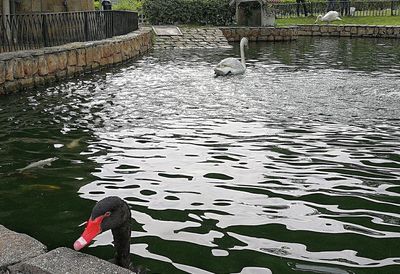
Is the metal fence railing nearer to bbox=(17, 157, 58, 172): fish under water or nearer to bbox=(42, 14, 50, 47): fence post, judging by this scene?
bbox=(42, 14, 50, 47): fence post

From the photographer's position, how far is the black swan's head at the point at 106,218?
3.25 metres

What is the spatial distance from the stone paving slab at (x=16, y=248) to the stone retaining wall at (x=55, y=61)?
6629 mm

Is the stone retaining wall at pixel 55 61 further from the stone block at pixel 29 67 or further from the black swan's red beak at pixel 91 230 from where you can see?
the black swan's red beak at pixel 91 230

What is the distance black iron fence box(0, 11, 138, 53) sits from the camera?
10.9m

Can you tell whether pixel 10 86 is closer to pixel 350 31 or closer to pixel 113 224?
pixel 113 224

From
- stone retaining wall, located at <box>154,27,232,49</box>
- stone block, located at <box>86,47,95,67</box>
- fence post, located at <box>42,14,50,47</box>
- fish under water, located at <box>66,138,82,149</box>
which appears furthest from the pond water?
stone retaining wall, located at <box>154,27,232,49</box>

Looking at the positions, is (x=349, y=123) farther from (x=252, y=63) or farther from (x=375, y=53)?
(x=375, y=53)

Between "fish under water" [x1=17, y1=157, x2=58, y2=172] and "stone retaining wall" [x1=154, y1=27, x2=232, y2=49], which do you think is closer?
"fish under water" [x1=17, y1=157, x2=58, y2=172]

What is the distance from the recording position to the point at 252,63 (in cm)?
1593

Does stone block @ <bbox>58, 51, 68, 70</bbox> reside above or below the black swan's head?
above

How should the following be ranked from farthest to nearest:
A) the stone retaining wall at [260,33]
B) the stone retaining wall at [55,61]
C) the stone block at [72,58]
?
the stone retaining wall at [260,33] → the stone block at [72,58] → the stone retaining wall at [55,61]

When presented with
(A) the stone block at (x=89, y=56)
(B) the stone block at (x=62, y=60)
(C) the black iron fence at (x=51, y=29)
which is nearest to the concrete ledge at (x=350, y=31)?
(C) the black iron fence at (x=51, y=29)

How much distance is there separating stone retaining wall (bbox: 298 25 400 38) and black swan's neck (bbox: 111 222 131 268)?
24223 mm

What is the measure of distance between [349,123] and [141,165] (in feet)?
11.0
